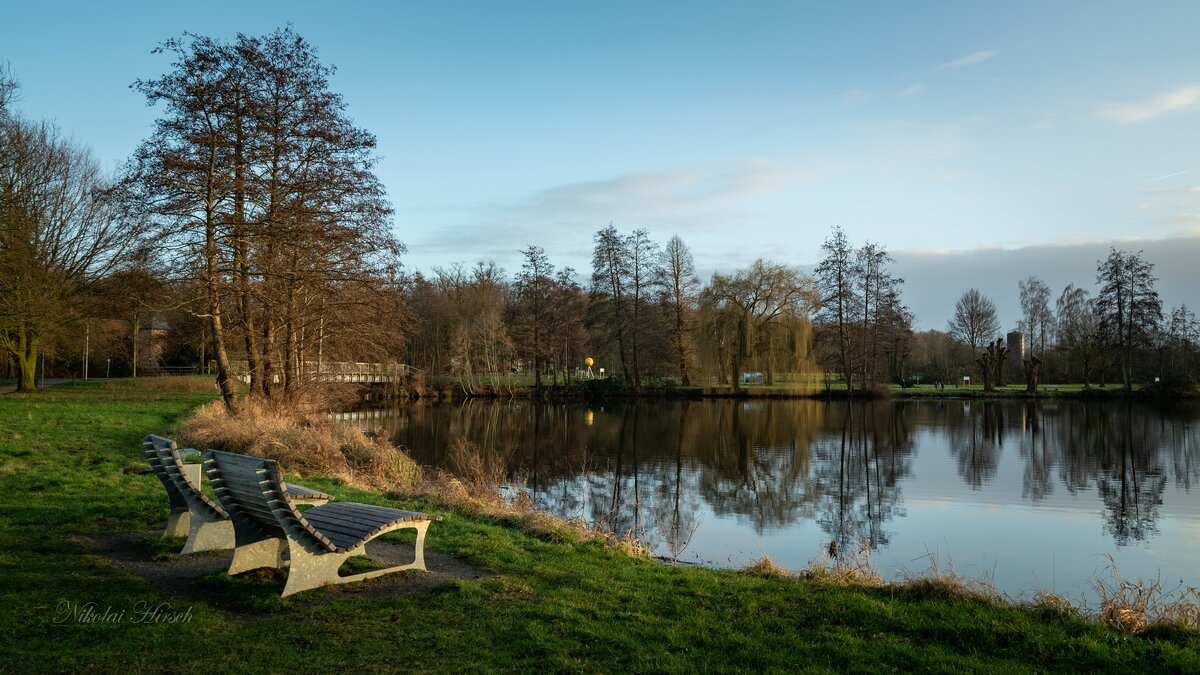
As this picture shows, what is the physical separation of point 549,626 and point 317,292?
56.2 ft

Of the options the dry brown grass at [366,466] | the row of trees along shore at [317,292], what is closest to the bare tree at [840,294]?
the row of trees along shore at [317,292]

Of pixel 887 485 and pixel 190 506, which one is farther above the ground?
pixel 190 506

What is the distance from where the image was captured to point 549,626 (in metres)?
4.57

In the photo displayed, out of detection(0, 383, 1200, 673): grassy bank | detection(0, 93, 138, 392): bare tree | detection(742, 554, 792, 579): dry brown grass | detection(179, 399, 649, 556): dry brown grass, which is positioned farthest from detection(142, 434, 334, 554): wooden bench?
detection(0, 93, 138, 392): bare tree

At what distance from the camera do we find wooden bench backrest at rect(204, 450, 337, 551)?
4789 mm

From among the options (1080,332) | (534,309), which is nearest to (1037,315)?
(1080,332)

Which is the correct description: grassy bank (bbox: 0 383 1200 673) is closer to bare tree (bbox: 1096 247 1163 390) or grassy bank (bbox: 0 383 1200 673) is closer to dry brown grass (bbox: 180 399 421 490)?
dry brown grass (bbox: 180 399 421 490)

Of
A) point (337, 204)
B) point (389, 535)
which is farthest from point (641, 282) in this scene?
point (389, 535)

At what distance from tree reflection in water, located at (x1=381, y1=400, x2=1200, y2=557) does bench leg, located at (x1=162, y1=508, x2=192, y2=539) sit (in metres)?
5.35

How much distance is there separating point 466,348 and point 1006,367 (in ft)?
153

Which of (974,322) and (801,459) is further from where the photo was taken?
(974,322)

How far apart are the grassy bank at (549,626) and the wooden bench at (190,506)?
2.13 feet

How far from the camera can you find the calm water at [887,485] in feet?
33.2

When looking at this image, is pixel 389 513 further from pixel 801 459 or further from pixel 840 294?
pixel 840 294
